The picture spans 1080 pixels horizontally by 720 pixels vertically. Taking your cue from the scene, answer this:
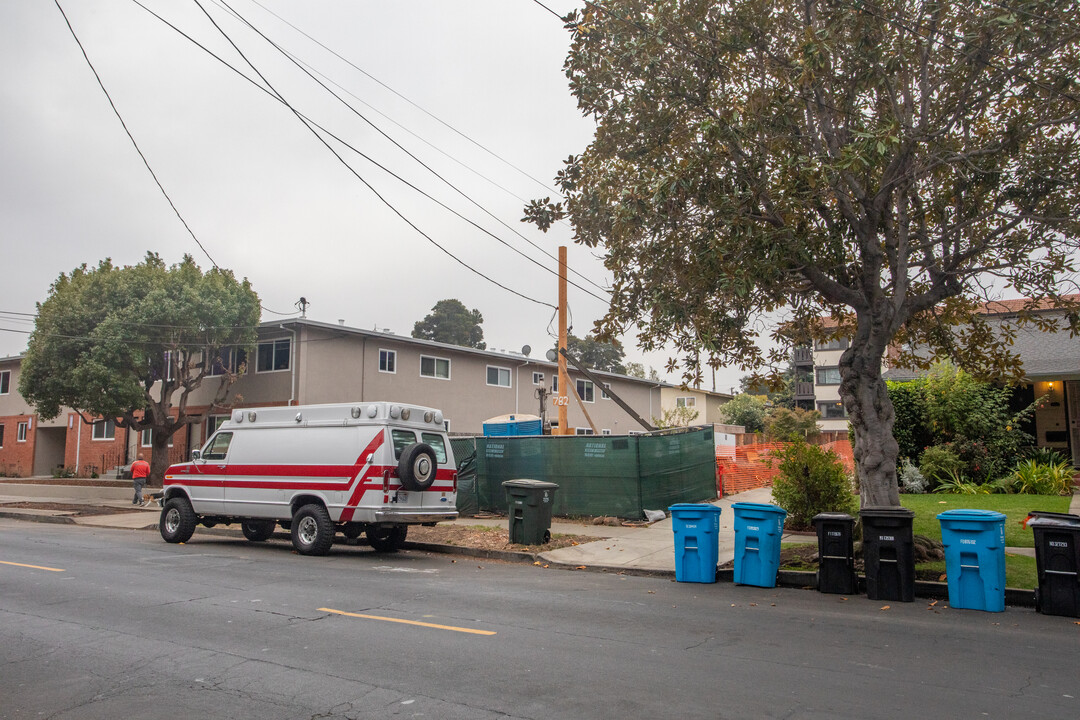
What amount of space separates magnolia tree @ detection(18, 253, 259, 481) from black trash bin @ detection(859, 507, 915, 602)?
22.8m

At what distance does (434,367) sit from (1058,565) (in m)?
25.3

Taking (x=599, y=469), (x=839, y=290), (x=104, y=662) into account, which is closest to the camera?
(x=104, y=662)

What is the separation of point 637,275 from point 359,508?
5973mm

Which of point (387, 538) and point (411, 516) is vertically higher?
point (411, 516)

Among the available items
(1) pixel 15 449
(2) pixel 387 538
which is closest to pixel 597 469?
(2) pixel 387 538

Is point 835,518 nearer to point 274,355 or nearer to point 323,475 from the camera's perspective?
point 323,475

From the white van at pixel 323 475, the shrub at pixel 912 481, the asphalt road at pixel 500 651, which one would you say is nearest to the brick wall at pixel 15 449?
the white van at pixel 323 475

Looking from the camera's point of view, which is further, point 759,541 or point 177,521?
point 177,521

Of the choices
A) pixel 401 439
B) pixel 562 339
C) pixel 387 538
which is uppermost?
pixel 562 339

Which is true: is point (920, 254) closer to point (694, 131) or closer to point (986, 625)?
point (694, 131)

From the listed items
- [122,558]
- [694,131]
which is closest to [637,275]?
[694,131]

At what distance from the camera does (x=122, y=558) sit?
12.4 meters

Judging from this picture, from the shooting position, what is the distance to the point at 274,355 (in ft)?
90.6

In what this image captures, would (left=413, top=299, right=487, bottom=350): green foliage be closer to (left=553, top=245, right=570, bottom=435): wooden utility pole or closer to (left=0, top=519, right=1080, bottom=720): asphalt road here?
(left=553, top=245, right=570, bottom=435): wooden utility pole
